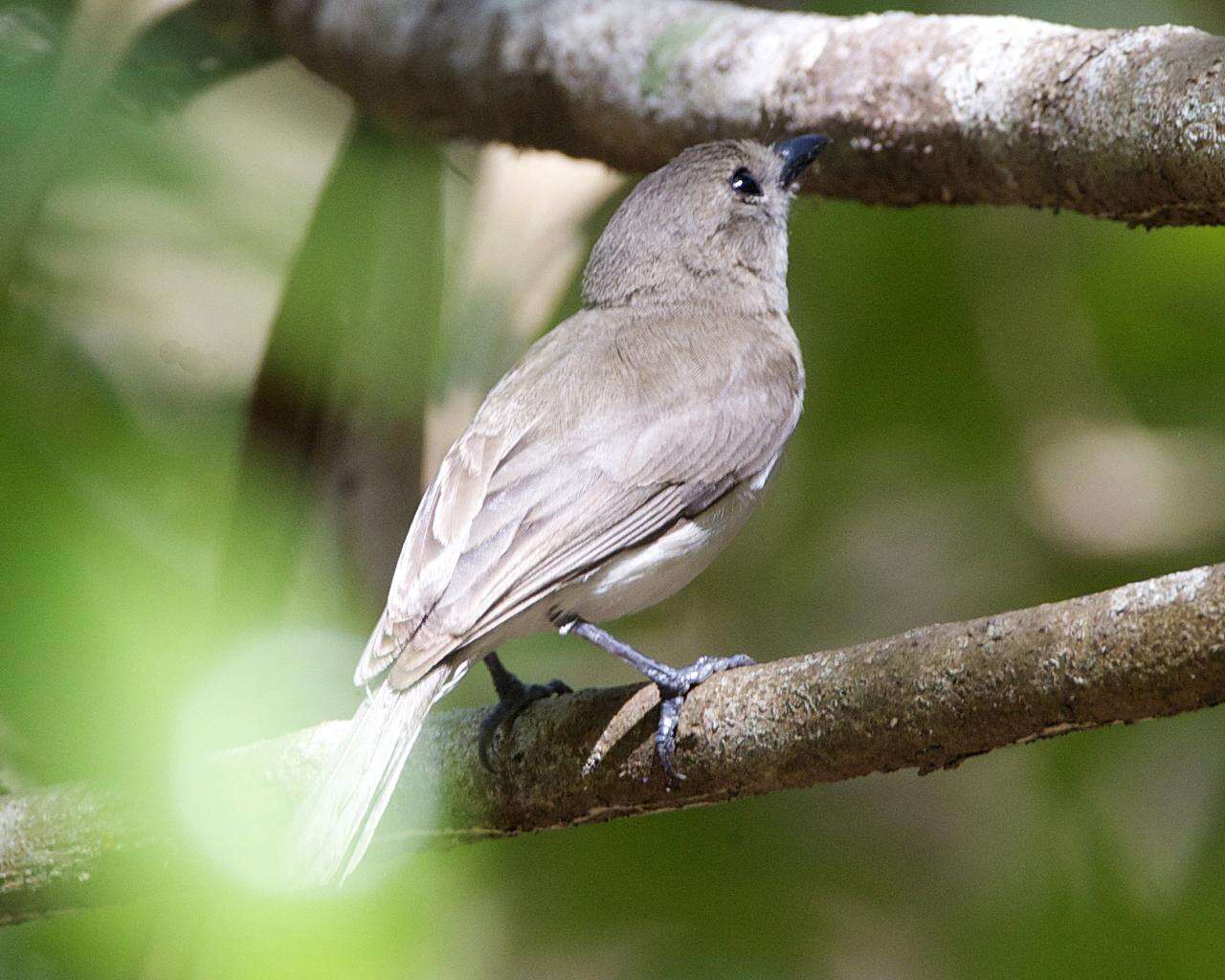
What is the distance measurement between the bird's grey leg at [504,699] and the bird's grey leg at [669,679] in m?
0.20

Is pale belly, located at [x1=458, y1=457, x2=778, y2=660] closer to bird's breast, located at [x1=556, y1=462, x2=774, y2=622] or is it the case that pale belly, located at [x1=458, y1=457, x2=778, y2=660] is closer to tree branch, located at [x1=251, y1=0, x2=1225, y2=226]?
bird's breast, located at [x1=556, y1=462, x2=774, y2=622]

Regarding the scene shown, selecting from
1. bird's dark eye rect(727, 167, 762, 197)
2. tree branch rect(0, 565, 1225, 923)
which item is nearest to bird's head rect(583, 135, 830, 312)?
bird's dark eye rect(727, 167, 762, 197)

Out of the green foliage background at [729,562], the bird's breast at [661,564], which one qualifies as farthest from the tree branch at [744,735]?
the bird's breast at [661,564]

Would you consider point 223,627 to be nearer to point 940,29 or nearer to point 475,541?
point 475,541

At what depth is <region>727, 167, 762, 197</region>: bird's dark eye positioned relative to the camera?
13.6ft

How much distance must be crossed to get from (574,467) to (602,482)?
0.08 metres

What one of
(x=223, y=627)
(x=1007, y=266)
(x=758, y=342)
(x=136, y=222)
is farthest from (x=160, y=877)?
(x=1007, y=266)

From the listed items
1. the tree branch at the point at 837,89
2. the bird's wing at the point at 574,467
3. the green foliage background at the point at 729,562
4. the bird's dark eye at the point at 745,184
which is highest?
the tree branch at the point at 837,89

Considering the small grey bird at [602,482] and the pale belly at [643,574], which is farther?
the pale belly at [643,574]

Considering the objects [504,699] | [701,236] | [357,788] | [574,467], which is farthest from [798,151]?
[357,788]

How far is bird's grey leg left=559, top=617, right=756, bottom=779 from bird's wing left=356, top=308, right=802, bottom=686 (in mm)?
209

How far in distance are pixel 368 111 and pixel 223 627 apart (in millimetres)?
1714

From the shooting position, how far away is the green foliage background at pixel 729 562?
291cm

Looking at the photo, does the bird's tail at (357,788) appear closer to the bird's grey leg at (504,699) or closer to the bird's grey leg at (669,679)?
the bird's grey leg at (504,699)
